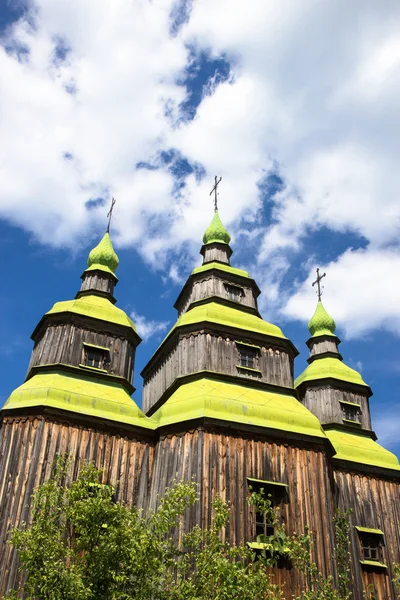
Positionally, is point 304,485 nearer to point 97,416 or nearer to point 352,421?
point 97,416

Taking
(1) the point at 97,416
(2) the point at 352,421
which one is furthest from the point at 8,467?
(2) the point at 352,421

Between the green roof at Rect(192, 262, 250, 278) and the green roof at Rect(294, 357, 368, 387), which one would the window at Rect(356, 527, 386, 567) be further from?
the green roof at Rect(192, 262, 250, 278)

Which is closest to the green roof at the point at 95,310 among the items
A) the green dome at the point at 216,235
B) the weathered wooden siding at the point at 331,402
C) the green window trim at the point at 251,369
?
the green window trim at the point at 251,369

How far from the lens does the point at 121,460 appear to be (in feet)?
58.4

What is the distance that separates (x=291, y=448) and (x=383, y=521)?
5.86 metres

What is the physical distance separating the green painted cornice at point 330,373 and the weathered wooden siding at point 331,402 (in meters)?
0.50

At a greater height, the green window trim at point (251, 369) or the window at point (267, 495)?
the green window trim at point (251, 369)

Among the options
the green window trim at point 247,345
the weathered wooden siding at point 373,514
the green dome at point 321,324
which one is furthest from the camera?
the green dome at point 321,324

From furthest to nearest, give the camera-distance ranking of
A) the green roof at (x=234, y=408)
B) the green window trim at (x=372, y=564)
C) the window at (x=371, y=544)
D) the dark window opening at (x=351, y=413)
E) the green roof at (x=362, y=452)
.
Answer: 1. the dark window opening at (x=351, y=413)
2. the green roof at (x=362, y=452)
3. the window at (x=371, y=544)
4. the green window trim at (x=372, y=564)
5. the green roof at (x=234, y=408)

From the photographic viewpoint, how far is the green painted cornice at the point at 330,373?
27.1m

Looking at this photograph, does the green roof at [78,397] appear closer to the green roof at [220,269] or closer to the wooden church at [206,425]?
the wooden church at [206,425]

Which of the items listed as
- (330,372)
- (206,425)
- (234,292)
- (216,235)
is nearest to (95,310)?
(234,292)

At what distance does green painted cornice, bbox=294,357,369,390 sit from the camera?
2709cm

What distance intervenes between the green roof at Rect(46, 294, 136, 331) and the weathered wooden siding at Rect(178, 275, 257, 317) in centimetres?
339
